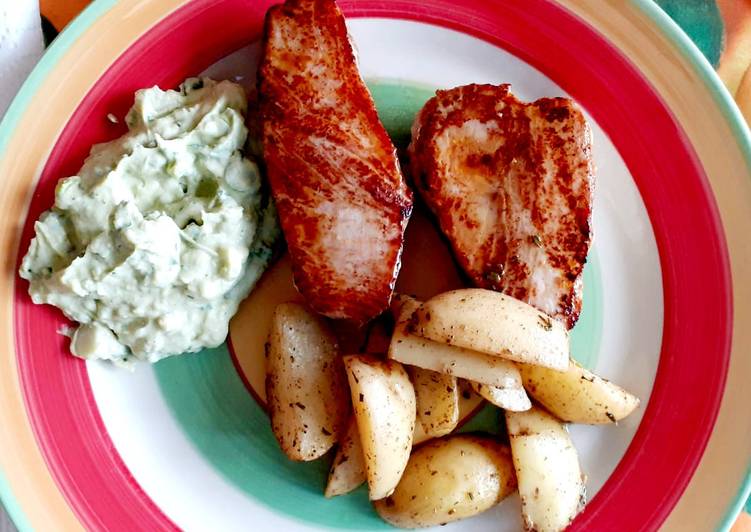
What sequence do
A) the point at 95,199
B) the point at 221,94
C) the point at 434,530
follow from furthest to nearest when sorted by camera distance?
the point at 434,530 → the point at 221,94 → the point at 95,199

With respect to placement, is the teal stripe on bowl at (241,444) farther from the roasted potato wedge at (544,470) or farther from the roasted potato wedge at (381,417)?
the roasted potato wedge at (544,470)

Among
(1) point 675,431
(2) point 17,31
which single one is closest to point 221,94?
(2) point 17,31

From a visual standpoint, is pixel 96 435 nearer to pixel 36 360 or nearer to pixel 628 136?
pixel 36 360

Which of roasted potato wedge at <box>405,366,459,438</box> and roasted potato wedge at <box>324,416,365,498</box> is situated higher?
roasted potato wedge at <box>405,366,459,438</box>

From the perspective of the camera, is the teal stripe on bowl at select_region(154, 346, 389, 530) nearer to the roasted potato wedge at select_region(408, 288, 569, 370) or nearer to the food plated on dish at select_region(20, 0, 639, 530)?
the food plated on dish at select_region(20, 0, 639, 530)

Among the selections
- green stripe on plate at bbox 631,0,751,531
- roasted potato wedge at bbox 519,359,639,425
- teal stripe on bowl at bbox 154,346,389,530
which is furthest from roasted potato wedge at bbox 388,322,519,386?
green stripe on plate at bbox 631,0,751,531

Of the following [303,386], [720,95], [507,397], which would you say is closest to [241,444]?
[303,386]

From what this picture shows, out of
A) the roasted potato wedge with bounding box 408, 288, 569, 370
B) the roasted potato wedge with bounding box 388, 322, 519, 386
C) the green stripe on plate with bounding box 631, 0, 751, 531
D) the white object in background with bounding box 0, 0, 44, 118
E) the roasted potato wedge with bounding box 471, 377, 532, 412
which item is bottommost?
the roasted potato wedge with bounding box 471, 377, 532, 412

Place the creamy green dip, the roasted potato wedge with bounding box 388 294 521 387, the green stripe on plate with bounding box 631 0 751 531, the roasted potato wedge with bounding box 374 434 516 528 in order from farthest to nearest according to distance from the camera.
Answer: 1. the green stripe on plate with bounding box 631 0 751 531
2. the roasted potato wedge with bounding box 374 434 516 528
3. the roasted potato wedge with bounding box 388 294 521 387
4. the creamy green dip
